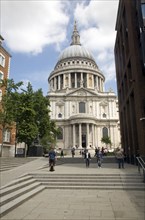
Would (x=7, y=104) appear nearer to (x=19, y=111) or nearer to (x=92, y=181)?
(x=19, y=111)

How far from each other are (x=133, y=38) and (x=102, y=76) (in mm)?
71489


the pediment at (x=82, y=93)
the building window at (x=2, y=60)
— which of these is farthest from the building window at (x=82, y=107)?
the building window at (x=2, y=60)

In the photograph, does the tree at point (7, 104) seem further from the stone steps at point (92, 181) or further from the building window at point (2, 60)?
the stone steps at point (92, 181)

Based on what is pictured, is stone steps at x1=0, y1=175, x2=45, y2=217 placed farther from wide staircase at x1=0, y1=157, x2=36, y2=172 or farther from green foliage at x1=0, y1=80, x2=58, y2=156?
green foliage at x1=0, y1=80, x2=58, y2=156

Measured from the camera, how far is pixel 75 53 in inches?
3669

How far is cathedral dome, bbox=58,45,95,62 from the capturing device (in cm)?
9262

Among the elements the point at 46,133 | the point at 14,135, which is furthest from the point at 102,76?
the point at 14,135

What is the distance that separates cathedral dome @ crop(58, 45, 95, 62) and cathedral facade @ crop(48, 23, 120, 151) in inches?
112

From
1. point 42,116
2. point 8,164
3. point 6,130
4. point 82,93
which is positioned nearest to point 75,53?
point 82,93

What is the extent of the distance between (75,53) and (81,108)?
3415cm

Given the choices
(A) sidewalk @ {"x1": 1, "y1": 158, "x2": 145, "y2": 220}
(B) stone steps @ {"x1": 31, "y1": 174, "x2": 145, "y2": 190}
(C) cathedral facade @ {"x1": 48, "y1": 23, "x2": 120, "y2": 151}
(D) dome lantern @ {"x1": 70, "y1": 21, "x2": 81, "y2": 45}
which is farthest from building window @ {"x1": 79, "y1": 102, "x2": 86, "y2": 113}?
(A) sidewalk @ {"x1": 1, "y1": 158, "x2": 145, "y2": 220}

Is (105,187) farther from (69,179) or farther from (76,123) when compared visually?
(76,123)

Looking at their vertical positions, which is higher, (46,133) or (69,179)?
(46,133)

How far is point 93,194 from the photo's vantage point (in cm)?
943
